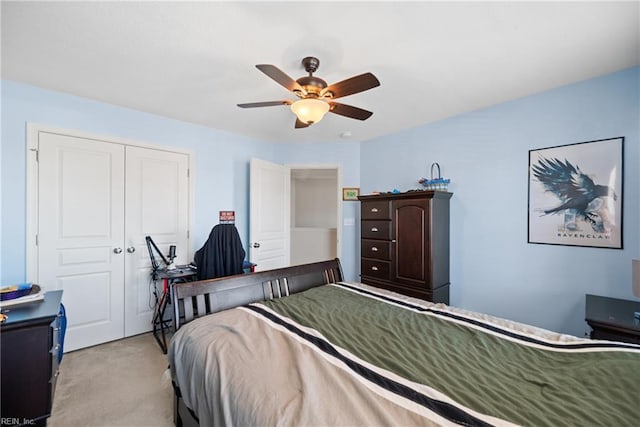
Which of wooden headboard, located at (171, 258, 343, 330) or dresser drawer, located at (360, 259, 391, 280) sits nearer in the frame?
wooden headboard, located at (171, 258, 343, 330)

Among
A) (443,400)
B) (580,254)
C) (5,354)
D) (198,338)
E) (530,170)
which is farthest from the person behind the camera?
(530,170)

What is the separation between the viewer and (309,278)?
2369mm

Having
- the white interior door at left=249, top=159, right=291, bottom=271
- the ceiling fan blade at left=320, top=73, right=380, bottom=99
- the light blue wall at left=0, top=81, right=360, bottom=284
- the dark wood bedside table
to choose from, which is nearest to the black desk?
the light blue wall at left=0, top=81, right=360, bottom=284

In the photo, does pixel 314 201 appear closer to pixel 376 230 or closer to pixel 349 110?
pixel 376 230

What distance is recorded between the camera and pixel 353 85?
5.86 ft

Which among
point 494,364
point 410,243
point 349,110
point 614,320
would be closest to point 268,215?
point 410,243

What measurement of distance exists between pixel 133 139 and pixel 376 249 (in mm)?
3007

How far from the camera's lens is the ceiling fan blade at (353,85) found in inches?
66.6

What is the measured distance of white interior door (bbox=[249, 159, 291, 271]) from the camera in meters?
3.82

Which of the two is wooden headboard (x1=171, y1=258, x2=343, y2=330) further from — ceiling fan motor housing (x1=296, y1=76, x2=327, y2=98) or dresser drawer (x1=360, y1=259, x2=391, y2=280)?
ceiling fan motor housing (x1=296, y1=76, x2=327, y2=98)

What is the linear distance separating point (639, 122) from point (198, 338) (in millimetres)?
3391

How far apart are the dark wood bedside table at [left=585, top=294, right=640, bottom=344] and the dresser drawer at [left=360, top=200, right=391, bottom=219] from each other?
70.9 inches

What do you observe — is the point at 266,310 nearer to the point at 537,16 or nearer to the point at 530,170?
the point at 537,16

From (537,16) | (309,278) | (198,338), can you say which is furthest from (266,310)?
(537,16)
